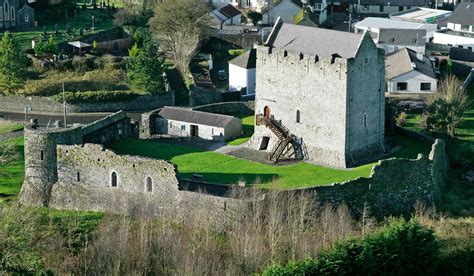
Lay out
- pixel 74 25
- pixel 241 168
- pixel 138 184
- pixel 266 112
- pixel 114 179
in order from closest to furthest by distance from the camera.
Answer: pixel 138 184 < pixel 114 179 < pixel 241 168 < pixel 266 112 < pixel 74 25

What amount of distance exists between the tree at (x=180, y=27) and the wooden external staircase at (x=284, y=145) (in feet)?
80.7

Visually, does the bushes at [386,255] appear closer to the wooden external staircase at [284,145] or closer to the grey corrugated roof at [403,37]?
the wooden external staircase at [284,145]

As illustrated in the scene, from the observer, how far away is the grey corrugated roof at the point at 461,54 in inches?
3118

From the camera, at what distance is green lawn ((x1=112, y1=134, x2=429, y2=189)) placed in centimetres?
5028

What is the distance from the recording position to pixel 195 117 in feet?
195

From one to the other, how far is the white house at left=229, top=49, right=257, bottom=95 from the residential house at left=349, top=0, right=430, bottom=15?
31300 millimetres

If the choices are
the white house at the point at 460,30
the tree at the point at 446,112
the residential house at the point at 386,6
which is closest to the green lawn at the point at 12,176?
the tree at the point at 446,112

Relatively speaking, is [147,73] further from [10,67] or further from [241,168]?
[241,168]

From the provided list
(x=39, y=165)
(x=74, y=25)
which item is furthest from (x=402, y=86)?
(x=74, y=25)

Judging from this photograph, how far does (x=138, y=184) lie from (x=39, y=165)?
5.60 m

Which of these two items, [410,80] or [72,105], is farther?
[410,80]

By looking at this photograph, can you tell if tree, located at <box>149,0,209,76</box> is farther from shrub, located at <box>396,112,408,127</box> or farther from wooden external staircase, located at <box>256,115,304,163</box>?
wooden external staircase, located at <box>256,115,304,163</box>

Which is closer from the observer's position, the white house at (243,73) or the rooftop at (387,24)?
the white house at (243,73)

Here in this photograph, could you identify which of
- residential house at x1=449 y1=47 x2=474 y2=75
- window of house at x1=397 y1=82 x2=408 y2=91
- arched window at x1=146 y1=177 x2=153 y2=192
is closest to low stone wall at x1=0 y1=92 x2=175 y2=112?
window of house at x1=397 y1=82 x2=408 y2=91
